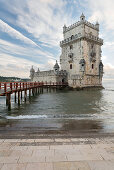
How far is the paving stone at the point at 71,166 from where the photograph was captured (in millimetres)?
2627

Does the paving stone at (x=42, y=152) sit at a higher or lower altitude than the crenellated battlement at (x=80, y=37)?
lower

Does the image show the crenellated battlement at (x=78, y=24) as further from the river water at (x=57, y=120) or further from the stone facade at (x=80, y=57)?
the river water at (x=57, y=120)

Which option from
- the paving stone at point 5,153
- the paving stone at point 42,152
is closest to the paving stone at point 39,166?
the paving stone at point 42,152

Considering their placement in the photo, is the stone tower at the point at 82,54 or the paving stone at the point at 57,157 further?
the stone tower at the point at 82,54

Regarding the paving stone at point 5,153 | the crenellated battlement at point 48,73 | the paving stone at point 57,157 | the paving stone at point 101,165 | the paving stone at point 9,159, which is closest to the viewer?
the paving stone at point 101,165

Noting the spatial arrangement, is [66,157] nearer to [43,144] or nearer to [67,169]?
[67,169]

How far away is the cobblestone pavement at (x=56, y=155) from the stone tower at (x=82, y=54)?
3084 centimetres

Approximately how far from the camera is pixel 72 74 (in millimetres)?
36812

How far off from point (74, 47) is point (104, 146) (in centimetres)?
3578

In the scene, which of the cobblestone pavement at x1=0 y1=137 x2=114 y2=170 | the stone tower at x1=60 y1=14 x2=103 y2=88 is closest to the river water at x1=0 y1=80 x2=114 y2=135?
the cobblestone pavement at x1=0 y1=137 x2=114 y2=170

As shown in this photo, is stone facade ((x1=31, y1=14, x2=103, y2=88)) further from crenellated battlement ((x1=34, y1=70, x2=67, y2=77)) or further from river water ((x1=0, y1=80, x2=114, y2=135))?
river water ((x1=0, y1=80, x2=114, y2=135))

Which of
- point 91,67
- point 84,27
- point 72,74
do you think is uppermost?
point 84,27

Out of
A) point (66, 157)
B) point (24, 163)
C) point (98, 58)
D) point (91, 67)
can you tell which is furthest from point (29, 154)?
point (98, 58)

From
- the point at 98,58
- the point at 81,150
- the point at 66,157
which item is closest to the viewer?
the point at 66,157
